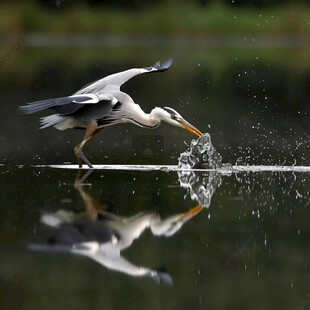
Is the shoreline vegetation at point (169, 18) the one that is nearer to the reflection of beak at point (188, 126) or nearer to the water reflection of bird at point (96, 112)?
the water reflection of bird at point (96, 112)

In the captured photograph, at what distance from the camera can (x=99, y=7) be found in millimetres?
41531

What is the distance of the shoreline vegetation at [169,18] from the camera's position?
4006 centimetres

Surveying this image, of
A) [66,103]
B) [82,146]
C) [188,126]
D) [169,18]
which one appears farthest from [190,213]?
[169,18]

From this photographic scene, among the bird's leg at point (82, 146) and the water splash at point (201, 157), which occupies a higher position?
the bird's leg at point (82, 146)

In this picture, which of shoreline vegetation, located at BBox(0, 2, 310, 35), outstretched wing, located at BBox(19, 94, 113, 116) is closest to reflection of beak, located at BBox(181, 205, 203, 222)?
outstretched wing, located at BBox(19, 94, 113, 116)

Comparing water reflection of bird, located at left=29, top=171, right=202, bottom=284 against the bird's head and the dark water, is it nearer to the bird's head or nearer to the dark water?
the dark water

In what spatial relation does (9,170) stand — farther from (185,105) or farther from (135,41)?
(135,41)

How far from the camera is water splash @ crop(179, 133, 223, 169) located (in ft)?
37.4

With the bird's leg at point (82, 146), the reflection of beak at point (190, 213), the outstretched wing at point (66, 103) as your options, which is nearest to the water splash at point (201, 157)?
the bird's leg at point (82, 146)

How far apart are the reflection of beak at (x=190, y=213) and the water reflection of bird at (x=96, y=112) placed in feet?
9.08

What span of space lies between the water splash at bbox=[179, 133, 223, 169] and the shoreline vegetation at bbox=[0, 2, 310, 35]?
28.2 metres

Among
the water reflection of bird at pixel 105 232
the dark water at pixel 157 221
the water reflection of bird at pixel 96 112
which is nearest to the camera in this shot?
the dark water at pixel 157 221

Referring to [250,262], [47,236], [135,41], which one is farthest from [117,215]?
[135,41]

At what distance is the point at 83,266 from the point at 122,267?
0.78 feet
